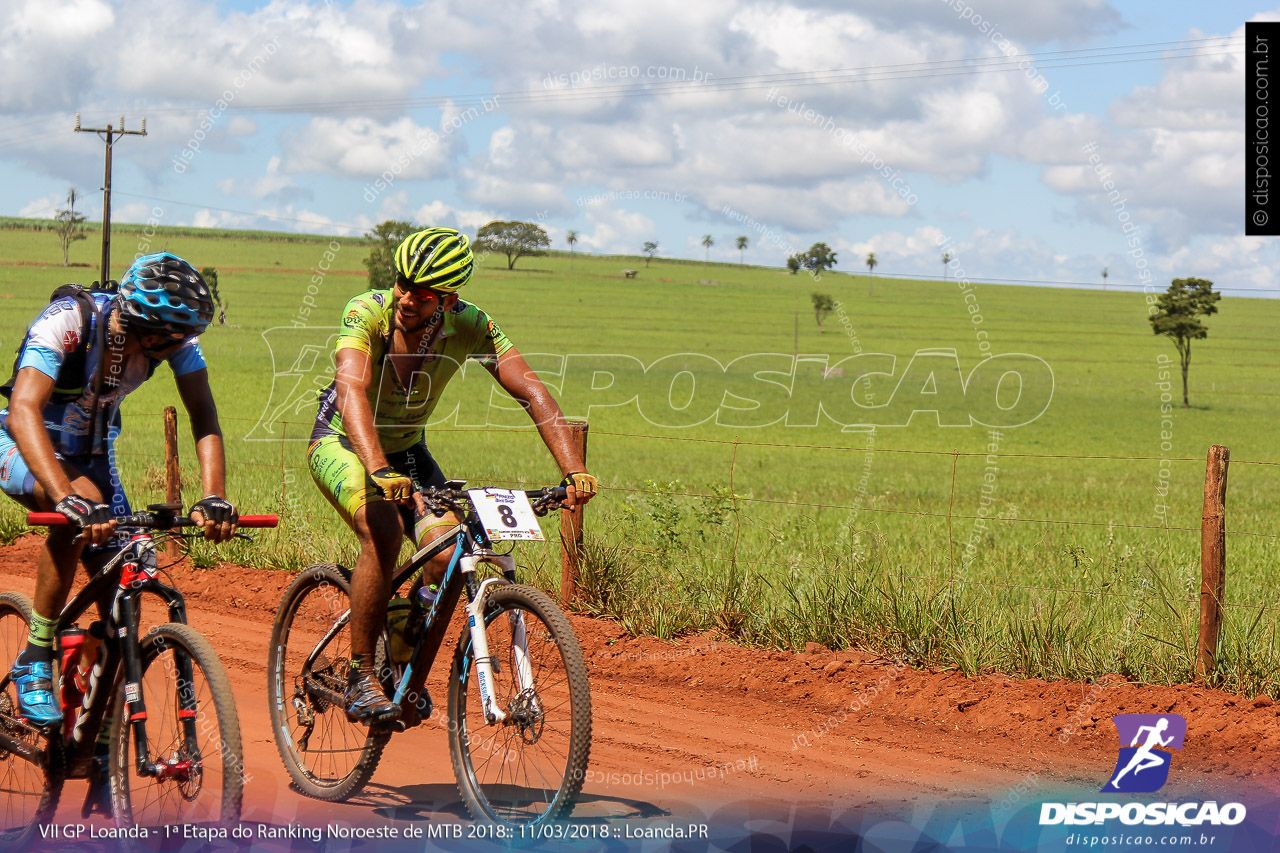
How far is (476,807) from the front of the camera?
434cm

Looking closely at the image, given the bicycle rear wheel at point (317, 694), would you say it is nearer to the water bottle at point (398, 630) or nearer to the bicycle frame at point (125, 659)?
the water bottle at point (398, 630)

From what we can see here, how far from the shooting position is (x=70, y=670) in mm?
4340

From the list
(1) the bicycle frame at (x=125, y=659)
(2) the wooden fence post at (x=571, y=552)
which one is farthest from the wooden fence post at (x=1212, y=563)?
(1) the bicycle frame at (x=125, y=659)

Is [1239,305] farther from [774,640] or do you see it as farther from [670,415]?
[774,640]

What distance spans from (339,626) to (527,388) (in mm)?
1358

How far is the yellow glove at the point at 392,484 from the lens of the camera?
4324 millimetres

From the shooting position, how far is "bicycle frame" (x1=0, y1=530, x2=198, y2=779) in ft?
13.0

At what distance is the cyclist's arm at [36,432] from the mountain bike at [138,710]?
A: 0.12 m

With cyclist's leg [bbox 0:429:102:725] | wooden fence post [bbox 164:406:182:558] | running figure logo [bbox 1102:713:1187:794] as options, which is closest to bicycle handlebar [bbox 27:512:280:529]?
cyclist's leg [bbox 0:429:102:725]

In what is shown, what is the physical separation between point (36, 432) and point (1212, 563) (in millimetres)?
6443

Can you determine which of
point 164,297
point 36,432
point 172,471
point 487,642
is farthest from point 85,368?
point 172,471

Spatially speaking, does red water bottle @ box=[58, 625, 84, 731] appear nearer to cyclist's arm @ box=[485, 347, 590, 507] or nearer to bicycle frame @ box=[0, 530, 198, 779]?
bicycle frame @ box=[0, 530, 198, 779]

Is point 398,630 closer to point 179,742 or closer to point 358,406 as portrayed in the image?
point 358,406

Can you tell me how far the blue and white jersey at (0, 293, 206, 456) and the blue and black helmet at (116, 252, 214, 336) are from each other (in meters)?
0.25
